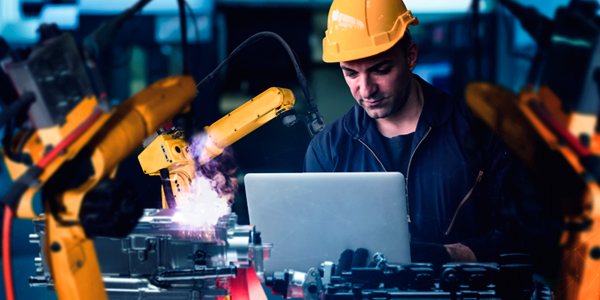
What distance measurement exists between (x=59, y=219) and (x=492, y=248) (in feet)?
6.07

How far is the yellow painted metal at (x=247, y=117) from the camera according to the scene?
2.18 metres

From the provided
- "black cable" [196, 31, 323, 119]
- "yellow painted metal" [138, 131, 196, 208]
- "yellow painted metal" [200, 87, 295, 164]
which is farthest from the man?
"yellow painted metal" [138, 131, 196, 208]

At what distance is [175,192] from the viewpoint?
2.13 meters

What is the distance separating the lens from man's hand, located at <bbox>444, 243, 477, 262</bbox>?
6.09ft

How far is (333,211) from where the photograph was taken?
1444 millimetres

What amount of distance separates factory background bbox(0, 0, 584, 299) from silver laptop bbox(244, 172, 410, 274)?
2.30ft

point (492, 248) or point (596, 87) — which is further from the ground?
point (596, 87)

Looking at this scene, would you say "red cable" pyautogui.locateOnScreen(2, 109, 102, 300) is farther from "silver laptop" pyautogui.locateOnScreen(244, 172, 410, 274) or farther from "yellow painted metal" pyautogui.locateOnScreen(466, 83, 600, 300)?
"yellow painted metal" pyautogui.locateOnScreen(466, 83, 600, 300)

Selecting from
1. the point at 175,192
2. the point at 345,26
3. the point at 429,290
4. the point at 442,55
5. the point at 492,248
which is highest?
the point at 345,26

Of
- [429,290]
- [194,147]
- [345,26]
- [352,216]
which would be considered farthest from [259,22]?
[429,290]

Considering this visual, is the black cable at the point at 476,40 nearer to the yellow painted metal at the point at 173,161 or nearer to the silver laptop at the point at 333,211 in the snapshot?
the silver laptop at the point at 333,211

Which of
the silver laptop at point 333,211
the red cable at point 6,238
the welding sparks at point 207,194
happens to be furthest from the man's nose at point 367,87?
the red cable at point 6,238

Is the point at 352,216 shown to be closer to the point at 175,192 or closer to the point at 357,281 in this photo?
the point at 357,281

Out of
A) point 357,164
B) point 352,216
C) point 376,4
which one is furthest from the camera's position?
point 357,164
